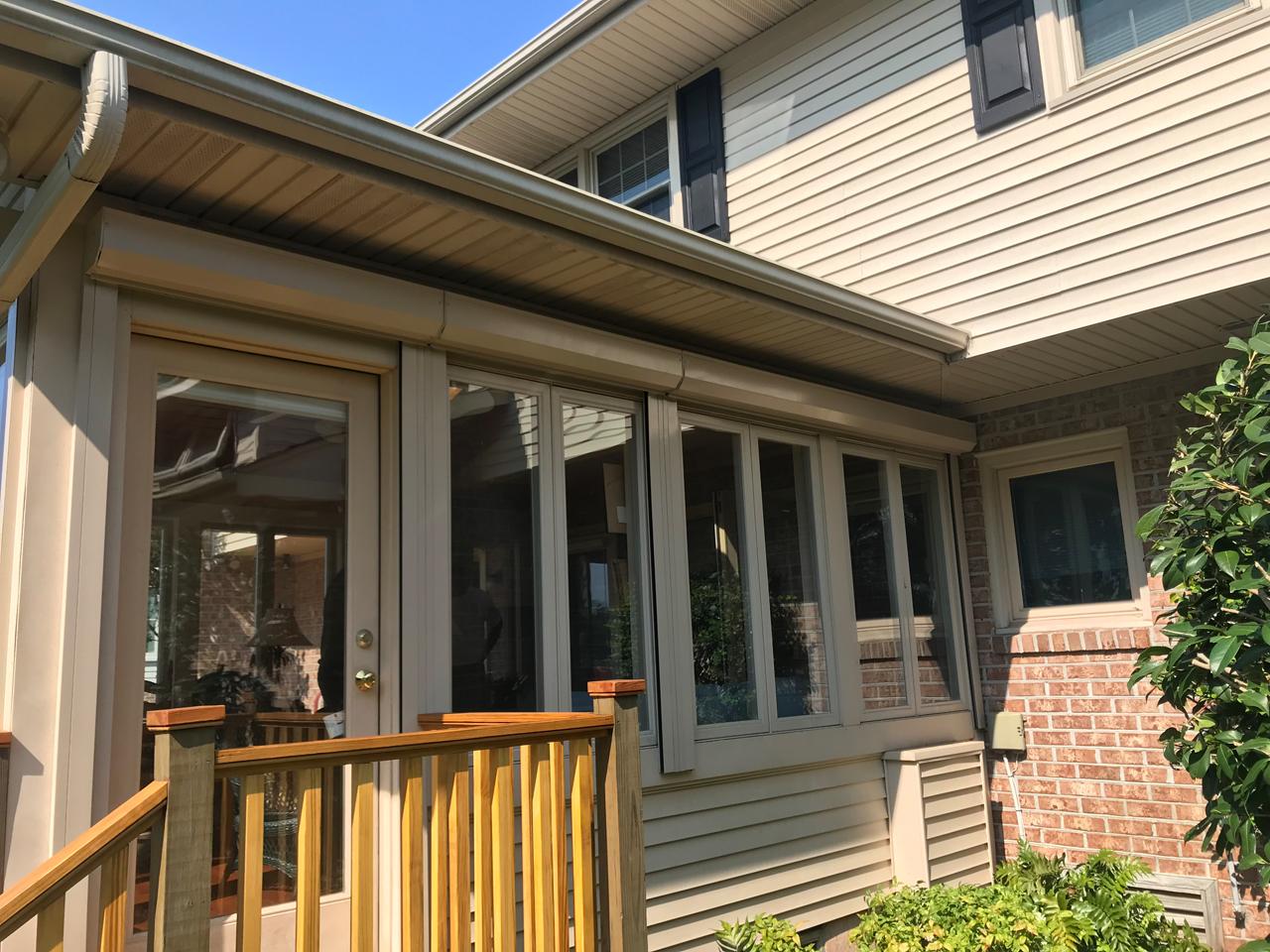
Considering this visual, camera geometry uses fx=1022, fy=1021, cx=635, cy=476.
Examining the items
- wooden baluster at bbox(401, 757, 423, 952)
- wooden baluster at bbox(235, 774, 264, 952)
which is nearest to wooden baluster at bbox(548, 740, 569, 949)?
wooden baluster at bbox(401, 757, 423, 952)

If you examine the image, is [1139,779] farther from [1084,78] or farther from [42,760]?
[42,760]

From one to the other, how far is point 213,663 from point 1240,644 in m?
3.10

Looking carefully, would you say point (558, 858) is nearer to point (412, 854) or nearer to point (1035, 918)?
point (412, 854)

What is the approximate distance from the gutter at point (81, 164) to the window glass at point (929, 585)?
4249 millimetres

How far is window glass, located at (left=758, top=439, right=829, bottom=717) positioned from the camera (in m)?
4.70

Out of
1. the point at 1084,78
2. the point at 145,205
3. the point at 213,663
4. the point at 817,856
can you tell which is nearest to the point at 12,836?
the point at 213,663

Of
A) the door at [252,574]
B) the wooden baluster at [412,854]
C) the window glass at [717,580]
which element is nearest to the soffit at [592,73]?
the window glass at [717,580]

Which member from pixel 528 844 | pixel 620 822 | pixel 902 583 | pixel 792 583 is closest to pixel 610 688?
pixel 620 822

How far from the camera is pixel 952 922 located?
387 centimetres

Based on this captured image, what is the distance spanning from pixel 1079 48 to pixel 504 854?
4.37 meters

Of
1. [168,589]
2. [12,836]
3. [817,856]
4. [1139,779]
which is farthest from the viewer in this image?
[1139,779]

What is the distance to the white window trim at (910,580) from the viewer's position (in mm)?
5297

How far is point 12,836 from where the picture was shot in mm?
2559

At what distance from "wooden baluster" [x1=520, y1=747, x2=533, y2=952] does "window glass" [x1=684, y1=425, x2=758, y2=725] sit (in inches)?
63.4
